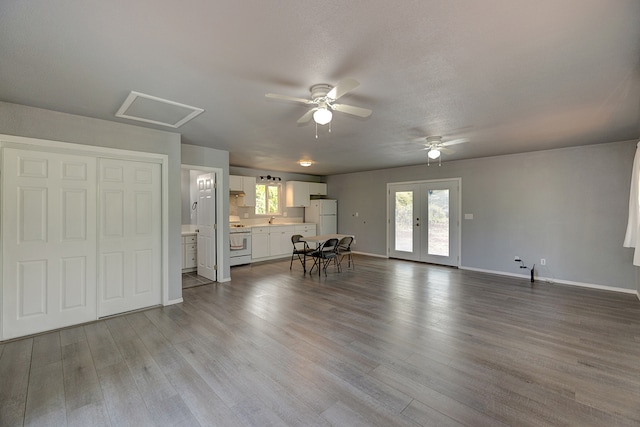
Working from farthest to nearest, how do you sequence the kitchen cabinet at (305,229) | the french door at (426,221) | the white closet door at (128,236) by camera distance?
the kitchen cabinet at (305,229) < the french door at (426,221) < the white closet door at (128,236)

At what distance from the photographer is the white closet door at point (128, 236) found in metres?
3.46

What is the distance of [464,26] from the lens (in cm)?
166

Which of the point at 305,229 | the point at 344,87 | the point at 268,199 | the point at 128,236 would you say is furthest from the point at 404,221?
the point at 128,236

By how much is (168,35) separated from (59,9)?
0.52 metres

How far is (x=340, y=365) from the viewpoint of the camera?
2.42m

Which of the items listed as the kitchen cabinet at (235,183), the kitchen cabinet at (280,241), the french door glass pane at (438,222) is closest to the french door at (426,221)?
the french door glass pane at (438,222)

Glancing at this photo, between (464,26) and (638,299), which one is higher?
(464,26)

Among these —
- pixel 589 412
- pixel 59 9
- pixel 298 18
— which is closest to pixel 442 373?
pixel 589 412

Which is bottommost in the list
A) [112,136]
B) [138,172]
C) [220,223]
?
[220,223]

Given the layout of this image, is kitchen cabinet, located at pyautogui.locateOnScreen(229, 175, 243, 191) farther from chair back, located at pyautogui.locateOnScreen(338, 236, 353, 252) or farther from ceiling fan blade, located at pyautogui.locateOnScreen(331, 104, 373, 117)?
ceiling fan blade, located at pyautogui.locateOnScreen(331, 104, 373, 117)

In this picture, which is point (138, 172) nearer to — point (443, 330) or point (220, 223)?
point (220, 223)

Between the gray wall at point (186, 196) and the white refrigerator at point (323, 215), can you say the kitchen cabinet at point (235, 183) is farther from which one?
the white refrigerator at point (323, 215)

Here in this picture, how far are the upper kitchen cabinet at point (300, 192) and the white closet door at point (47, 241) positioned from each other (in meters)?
5.01

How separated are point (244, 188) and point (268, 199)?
40.9 inches
